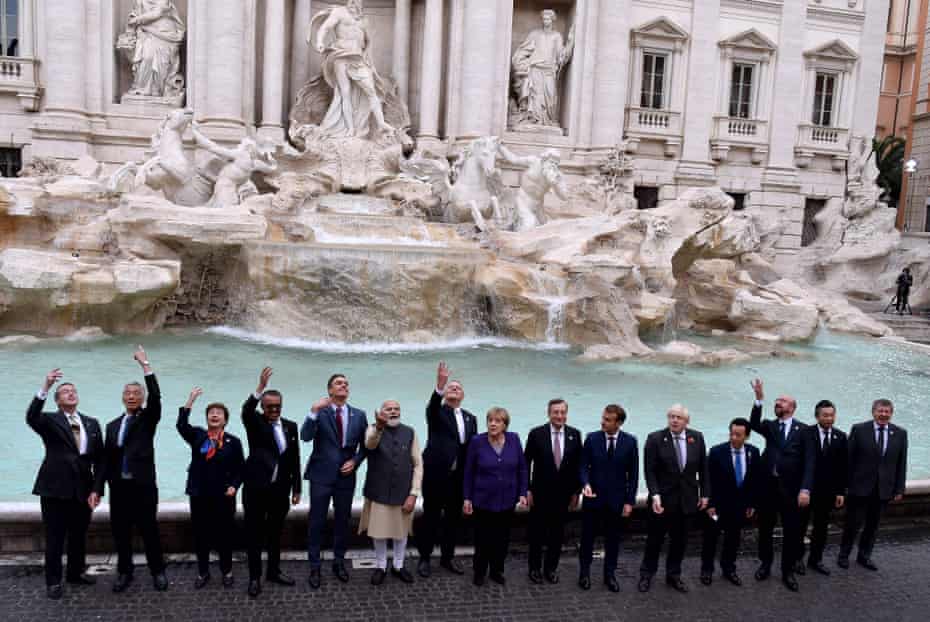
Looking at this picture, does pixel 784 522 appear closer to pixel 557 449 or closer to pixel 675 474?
pixel 675 474

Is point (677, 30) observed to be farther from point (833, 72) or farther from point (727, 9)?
point (833, 72)

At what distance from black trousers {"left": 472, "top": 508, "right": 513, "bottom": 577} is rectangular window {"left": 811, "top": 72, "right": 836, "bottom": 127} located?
20425 mm

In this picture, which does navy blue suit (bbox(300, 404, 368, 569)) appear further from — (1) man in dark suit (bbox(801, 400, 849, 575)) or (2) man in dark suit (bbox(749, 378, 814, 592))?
(1) man in dark suit (bbox(801, 400, 849, 575))

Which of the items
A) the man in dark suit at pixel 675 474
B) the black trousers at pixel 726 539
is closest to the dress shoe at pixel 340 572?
the man in dark suit at pixel 675 474

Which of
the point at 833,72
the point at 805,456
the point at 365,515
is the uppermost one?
the point at 833,72

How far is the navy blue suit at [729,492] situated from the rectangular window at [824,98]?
19670mm

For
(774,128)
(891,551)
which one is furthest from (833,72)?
(891,551)

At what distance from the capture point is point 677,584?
4418mm

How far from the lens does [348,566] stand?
4.48 metres

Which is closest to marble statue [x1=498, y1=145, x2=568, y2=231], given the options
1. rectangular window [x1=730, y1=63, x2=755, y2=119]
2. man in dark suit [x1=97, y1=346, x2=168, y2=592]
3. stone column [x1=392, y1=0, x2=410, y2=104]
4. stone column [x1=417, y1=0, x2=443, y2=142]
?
stone column [x1=417, y1=0, x2=443, y2=142]

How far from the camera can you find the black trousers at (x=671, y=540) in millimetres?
4363

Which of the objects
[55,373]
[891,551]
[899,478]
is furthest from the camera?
[891,551]

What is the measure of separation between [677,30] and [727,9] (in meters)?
1.58

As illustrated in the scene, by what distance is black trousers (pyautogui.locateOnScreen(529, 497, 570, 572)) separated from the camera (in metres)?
4.36
